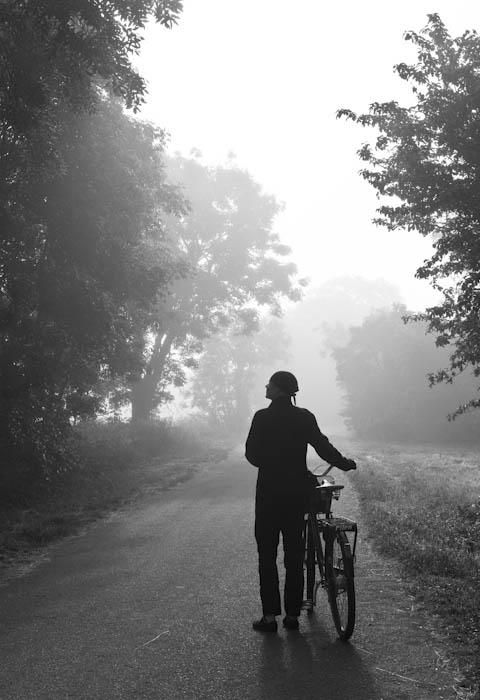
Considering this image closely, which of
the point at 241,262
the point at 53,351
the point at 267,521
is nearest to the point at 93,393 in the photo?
the point at 53,351

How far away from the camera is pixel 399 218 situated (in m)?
11.6

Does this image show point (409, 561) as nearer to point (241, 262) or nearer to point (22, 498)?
point (22, 498)

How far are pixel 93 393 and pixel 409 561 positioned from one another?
19.3m

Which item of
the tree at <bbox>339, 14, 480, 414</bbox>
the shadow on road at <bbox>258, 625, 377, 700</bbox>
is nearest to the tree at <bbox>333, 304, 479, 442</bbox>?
the tree at <bbox>339, 14, 480, 414</bbox>

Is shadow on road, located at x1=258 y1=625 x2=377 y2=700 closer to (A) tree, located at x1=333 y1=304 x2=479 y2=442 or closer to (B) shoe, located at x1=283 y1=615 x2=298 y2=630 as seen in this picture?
(B) shoe, located at x1=283 y1=615 x2=298 y2=630

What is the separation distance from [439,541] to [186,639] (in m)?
4.57

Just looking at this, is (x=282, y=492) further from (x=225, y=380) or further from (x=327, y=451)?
(x=225, y=380)

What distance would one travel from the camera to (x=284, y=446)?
17.4 ft

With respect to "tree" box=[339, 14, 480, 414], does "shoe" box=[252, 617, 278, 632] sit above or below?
below

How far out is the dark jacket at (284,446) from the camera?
17.2 ft

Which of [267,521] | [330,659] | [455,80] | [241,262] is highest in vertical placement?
[241,262]

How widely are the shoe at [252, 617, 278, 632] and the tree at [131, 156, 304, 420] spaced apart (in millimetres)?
28812

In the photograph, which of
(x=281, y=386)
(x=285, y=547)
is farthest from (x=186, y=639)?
(x=281, y=386)

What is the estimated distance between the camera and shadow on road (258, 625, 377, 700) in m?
3.91
